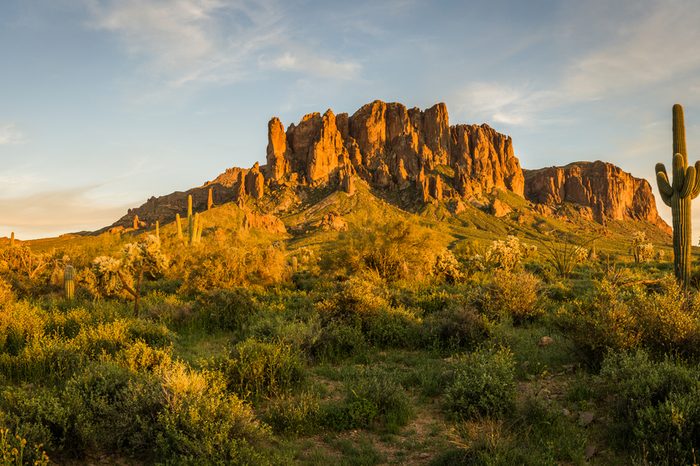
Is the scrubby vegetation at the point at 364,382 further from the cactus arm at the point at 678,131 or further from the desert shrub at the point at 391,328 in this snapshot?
the cactus arm at the point at 678,131

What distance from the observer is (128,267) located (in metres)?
19.0

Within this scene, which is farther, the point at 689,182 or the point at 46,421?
the point at 689,182

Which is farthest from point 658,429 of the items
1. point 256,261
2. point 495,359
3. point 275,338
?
point 256,261

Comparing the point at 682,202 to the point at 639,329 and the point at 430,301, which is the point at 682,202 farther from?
the point at 639,329

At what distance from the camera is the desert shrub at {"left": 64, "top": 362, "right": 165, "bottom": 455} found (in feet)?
16.5

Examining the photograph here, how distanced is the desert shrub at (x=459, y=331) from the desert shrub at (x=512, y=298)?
49.1 inches

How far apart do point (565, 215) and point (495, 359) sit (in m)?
182

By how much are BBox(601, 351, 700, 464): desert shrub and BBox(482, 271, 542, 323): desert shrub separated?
491 centimetres

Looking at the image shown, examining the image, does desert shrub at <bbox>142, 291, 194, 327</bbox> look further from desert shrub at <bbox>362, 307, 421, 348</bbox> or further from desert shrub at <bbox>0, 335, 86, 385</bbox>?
desert shrub at <bbox>362, 307, 421, 348</bbox>

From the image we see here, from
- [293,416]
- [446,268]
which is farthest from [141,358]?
[446,268]

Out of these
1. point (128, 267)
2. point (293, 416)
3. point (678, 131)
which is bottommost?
point (293, 416)

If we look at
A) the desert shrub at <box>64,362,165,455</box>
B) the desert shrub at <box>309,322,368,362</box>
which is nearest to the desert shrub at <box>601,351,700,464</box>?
the desert shrub at <box>309,322,368,362</box>

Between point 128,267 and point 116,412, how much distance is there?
15412 mm

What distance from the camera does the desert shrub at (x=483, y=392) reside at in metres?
6.05
